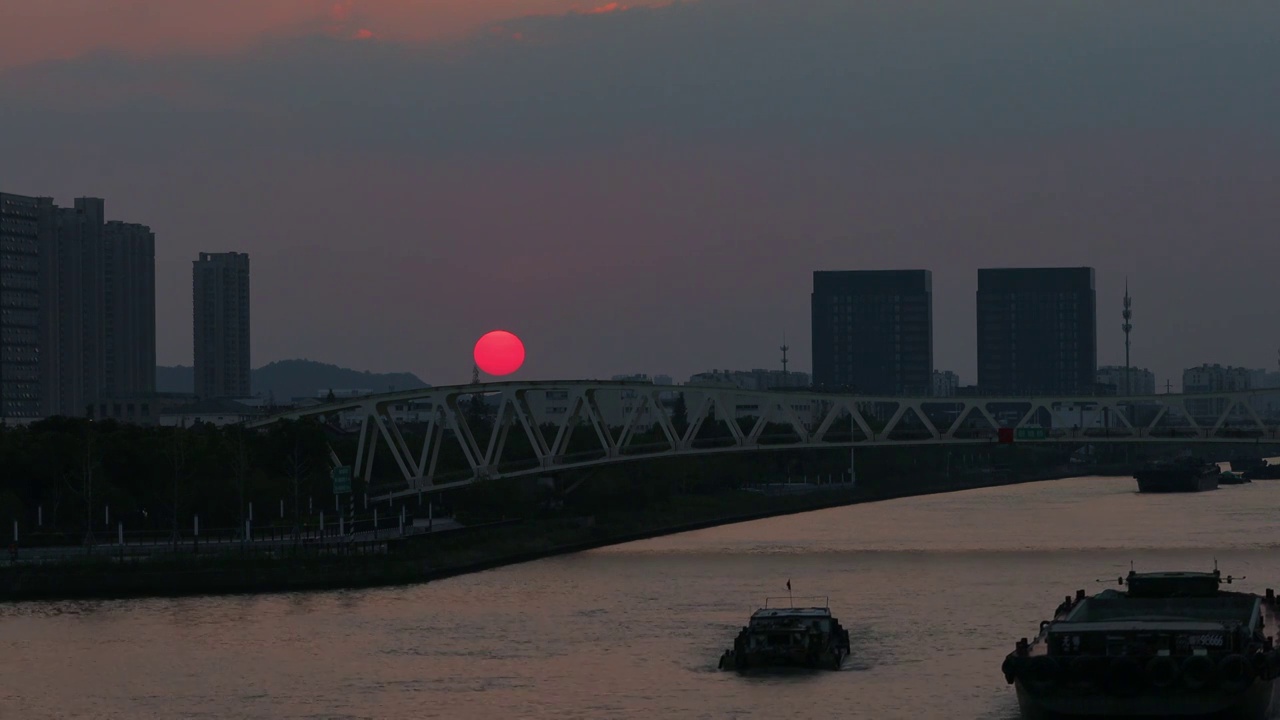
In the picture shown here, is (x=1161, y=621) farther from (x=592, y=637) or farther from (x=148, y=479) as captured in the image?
(x=148, y=479)

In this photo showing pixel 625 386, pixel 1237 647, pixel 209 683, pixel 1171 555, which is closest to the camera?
pixel 1237 647

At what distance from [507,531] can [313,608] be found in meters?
30.7

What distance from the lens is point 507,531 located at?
111062 millimetres

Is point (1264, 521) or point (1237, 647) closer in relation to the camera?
point (1237, 647)

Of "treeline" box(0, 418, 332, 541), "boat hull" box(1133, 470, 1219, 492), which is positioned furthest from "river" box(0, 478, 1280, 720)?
"boat hull" box(1133, 470, 1219, 492)

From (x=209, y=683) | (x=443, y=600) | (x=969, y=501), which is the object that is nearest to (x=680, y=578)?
(x=443, y=600)

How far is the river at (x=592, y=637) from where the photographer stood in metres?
57.6

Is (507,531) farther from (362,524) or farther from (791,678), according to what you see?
(791,678)

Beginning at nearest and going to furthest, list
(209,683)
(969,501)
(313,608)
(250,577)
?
1. (209,683)
2. (313,608)
3. (250,577)
4. (969,501)

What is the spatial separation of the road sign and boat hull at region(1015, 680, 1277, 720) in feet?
194

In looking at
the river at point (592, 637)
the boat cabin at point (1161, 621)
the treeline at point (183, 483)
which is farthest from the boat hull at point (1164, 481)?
the boat cabin at point (1161, 621)

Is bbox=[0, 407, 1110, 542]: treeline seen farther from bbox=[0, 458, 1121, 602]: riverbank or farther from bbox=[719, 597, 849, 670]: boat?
bbox=[719, 597, 849, 670]: boat

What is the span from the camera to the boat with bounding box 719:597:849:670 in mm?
63969

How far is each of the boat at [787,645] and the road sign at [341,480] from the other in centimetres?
4567
